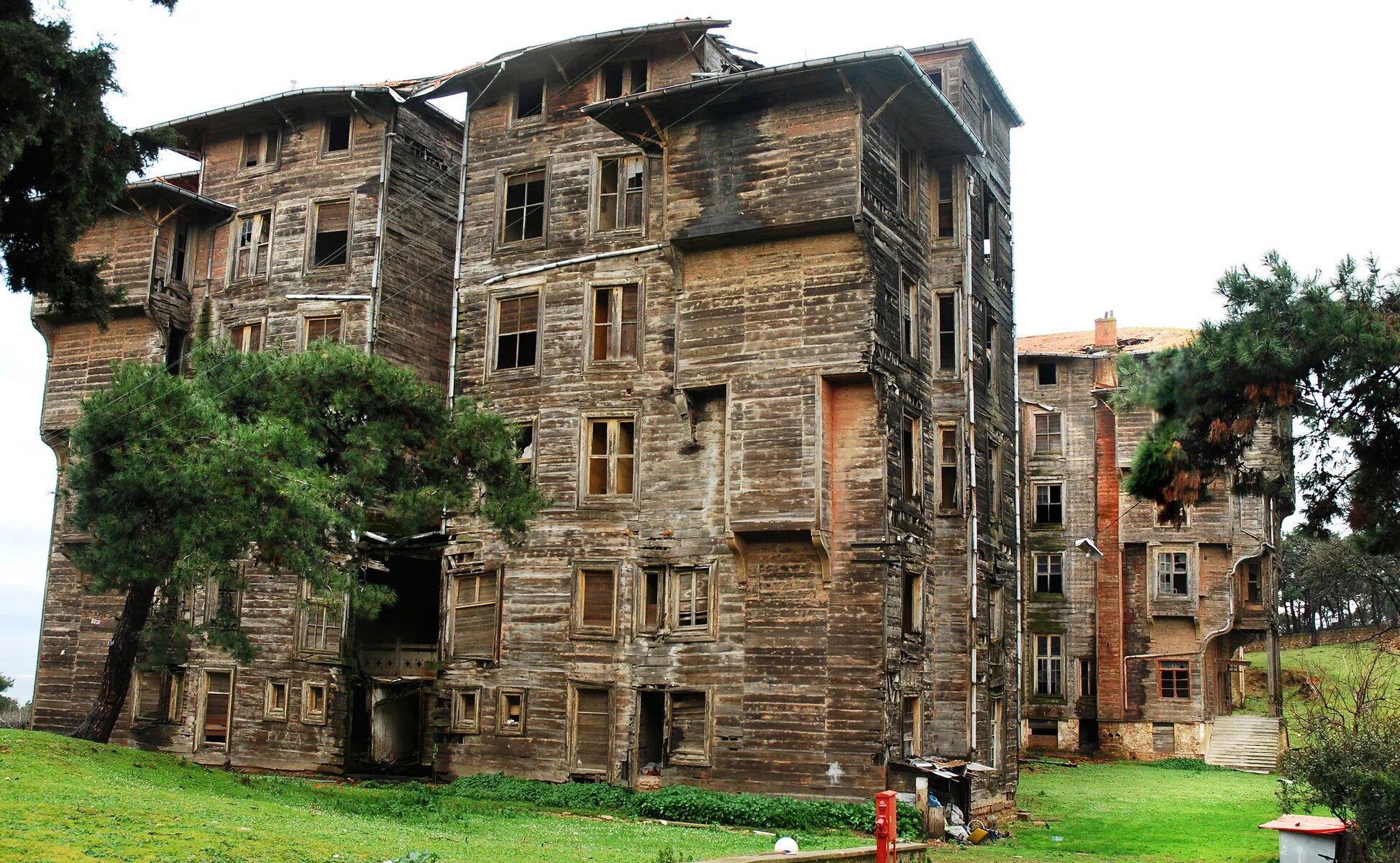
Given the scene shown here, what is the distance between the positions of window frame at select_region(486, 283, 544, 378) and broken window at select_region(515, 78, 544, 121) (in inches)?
190

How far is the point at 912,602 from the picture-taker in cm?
2992

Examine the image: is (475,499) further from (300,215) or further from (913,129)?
(913,129)

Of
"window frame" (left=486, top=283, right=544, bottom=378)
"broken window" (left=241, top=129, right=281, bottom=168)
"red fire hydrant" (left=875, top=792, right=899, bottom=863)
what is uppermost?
"broken window" (left=241, top=129, right=281, bottom=168)

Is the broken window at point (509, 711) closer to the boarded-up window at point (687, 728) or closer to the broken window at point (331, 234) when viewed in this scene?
the boarded-up window at point (687, 728)

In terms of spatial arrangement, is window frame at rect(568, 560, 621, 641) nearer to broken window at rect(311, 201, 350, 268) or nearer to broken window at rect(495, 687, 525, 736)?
broken window at rect(495, 687, 525, 736)

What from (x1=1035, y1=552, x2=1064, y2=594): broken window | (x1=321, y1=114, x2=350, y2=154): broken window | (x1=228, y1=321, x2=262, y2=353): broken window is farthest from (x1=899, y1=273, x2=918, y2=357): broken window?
(x1=1035, y1=552, x2=1064, y2=594): broken window

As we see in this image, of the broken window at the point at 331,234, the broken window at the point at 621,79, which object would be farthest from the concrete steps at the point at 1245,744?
the broken window at the point at 331,234

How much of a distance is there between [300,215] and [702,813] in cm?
2120

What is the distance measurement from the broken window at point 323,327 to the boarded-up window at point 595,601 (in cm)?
1094

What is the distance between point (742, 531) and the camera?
1110 inches

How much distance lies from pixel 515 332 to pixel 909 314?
993cm

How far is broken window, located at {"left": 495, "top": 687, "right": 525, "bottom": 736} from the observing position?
102 ft

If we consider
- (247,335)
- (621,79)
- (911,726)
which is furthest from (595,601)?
(247,335)

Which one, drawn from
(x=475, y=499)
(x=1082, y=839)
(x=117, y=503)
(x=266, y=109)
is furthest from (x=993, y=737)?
(x=266, y=109)
